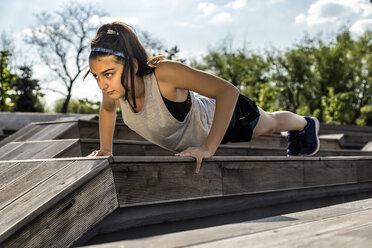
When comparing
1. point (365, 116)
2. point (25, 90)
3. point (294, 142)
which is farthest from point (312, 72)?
point (294, 142)

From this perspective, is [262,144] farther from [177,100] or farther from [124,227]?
[124,227]

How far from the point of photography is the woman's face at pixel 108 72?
2279 millimetres

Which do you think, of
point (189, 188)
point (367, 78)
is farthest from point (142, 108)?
point (367, 78)

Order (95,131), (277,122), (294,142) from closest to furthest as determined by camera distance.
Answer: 1. (277,122)
2. (294,142)
3. (95,131)

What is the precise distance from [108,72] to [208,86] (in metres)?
0.63

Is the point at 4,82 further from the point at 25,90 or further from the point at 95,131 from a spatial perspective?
the point at 25,90

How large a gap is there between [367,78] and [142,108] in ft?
117

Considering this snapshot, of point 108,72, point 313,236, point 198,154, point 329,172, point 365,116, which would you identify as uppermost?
point 108,72

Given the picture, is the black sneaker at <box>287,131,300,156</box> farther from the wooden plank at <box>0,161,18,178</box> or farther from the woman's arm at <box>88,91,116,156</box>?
the wooden plank at <box>0,161,18,178</box>

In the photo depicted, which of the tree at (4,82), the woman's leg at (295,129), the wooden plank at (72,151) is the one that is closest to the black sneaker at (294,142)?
the woman's leg at (295,129)

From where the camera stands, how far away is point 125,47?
2.38 meters

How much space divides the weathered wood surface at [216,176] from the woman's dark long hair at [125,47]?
67 cm

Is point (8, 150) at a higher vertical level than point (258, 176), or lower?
higher

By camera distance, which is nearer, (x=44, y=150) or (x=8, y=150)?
(x=44, y=150)
